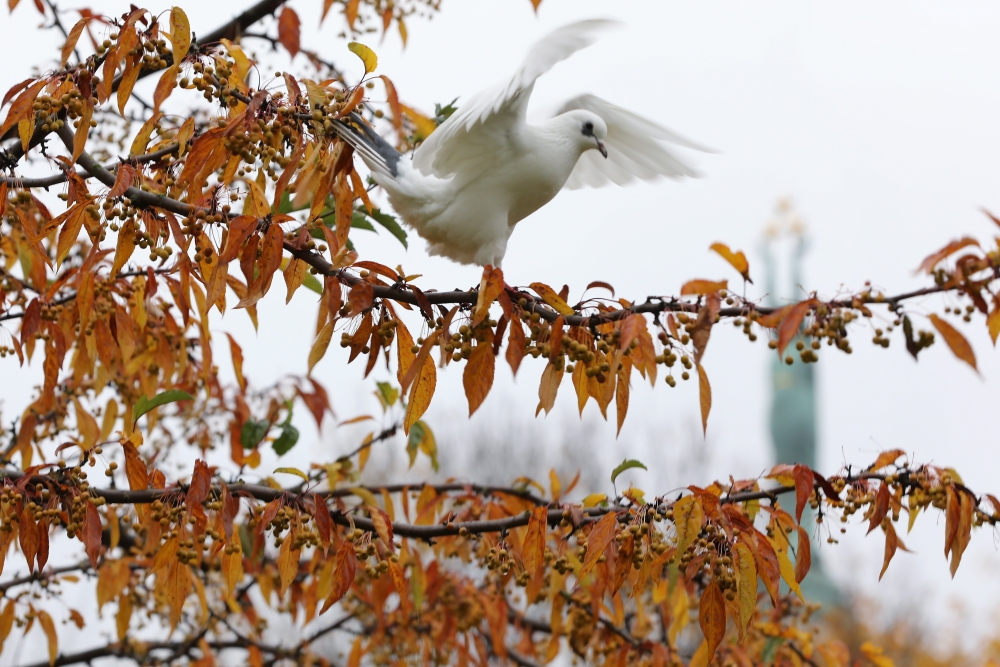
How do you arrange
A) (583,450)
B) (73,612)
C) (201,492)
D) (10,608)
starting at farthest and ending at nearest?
(583,450), (73,612), (10,608), (201,492)

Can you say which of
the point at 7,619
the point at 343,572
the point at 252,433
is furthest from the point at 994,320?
the point at 7,619

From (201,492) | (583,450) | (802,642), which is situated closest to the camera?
(201,492)

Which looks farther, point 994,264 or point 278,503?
point 278,503

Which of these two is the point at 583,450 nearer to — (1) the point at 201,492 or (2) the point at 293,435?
(2) the point at 293,435

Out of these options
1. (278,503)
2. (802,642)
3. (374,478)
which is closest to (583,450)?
(374,478)

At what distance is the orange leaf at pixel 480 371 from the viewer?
1549mm

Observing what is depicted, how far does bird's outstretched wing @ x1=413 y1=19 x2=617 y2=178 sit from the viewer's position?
1.93 meters

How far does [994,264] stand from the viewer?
163 centimetres

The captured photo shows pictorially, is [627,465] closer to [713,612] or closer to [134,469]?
[713,612]

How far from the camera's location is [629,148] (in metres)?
2.78

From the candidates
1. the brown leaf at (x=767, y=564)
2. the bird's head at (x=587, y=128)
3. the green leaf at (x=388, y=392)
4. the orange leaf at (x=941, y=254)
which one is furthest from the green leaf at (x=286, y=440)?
the orange leaf at (x=941, y=254)

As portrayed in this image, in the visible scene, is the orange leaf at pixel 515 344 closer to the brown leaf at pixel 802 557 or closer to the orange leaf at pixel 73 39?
the brown leaf at pixel 802 557

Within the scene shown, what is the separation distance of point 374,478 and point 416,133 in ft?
34.5

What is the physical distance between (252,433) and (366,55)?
155 centimetres
